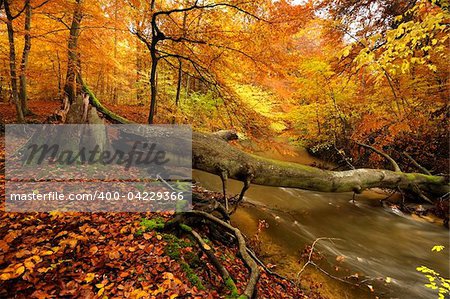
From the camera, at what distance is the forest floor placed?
238 cm

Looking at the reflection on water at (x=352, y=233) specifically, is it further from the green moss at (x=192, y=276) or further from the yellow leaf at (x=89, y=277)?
the yellow leaf at (x=89, y=277)

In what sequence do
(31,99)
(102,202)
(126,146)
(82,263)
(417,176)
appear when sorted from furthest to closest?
(31,99)
(417,176)
(126,146)
(102,202)
(82,263)

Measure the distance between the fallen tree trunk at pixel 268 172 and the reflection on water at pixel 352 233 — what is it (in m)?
1.07

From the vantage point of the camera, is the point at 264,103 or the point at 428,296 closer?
the point at 428,296

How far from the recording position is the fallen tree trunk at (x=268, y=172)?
5199 millimetres

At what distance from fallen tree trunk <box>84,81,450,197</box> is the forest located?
39 millimetres

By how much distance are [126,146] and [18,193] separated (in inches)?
95.5

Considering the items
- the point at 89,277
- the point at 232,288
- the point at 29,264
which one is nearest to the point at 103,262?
the point at 89,277

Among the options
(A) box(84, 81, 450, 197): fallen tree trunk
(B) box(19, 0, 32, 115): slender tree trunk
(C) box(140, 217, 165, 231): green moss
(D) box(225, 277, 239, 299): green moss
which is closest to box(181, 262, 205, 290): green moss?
(D) box(225, 277, 239, 299): green moss

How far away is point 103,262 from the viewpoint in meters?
2.72

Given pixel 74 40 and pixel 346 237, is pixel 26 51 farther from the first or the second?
pixel 346 237

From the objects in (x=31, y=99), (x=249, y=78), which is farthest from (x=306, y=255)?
(x=31, y=99)

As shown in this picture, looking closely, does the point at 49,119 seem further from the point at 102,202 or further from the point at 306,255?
the point at 306,255

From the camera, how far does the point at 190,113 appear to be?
11.6 meters
